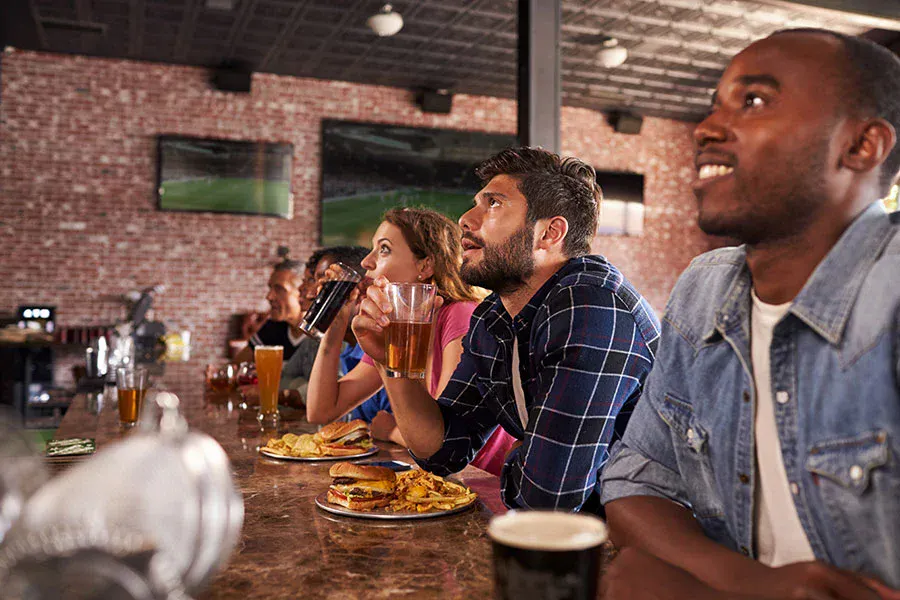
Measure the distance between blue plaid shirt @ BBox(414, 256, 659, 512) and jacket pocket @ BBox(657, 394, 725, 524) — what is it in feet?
1.25

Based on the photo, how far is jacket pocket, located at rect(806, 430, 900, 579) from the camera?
0.87 m

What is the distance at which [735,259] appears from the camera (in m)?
1.17

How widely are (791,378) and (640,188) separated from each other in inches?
326

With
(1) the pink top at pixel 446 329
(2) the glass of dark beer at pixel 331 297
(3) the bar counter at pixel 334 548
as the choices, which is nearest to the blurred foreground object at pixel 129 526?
(3) the bar counter at pixel 334 548

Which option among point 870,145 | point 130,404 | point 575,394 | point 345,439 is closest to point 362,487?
point 575,394

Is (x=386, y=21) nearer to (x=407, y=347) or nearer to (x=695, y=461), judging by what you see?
(x=407, y=347)

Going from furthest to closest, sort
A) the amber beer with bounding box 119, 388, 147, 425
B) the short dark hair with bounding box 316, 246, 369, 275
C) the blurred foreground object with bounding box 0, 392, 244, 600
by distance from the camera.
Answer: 1. the short dark hair with bounding box 316, 246, 369, 275
2. the amber beer with bounding box 119, 388, 147, 425
3. the blurred foreground object with bounding box 0, 392, 244, 600

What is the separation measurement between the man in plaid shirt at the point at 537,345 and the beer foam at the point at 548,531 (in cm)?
81

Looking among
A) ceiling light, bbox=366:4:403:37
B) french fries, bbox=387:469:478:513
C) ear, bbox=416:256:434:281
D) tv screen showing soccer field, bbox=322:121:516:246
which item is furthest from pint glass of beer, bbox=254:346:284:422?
tv screen showing soccer field, bbox=322:121:516:246

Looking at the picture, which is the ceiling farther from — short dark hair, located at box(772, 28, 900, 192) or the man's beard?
short dark hair, located at box(772, 28, 900, 192)

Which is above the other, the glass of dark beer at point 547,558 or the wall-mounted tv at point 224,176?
the wall-mounted tv at point 224,176

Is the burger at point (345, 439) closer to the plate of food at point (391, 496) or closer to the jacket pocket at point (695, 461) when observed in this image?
the plate of food at point (391, 496)

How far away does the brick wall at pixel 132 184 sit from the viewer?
7.01 m

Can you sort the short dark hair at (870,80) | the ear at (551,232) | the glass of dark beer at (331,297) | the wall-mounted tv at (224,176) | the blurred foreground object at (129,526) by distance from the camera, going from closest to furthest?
the blurred foreground object at (129,526)
the short dark hair at (870,80)
the ear at (551,232)
the glass of dark beer at (331,297)
the wall-mounted tv at (224,176)
